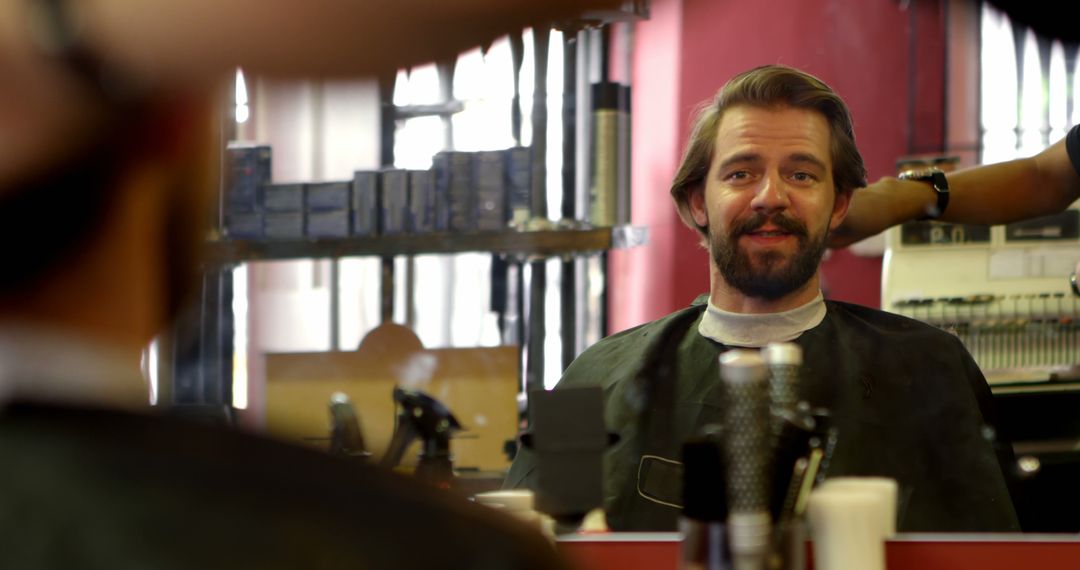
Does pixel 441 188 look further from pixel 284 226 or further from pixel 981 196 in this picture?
pixel 981 196

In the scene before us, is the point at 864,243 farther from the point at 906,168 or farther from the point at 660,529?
the point at 660,529

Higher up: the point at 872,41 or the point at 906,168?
the point at 872,41

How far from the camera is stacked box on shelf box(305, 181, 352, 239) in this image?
1.71 metres

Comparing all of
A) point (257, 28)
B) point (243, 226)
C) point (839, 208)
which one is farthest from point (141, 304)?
point (839, 208)

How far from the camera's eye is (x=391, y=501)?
0.45 metres

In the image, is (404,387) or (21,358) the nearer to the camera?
(21,358)

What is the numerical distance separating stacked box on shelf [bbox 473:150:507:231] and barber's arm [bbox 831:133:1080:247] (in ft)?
1.63

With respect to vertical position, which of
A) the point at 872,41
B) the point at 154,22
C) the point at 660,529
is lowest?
the point at 660,529

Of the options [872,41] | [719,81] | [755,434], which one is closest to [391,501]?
[755,434]

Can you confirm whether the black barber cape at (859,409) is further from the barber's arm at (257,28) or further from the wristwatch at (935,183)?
the barber's arm at (257,28)

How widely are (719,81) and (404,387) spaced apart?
0.65 meters

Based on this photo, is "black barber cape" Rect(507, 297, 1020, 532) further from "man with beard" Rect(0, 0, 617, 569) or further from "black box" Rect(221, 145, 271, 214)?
"man with beard" Rect(0, 0, 617, 569)

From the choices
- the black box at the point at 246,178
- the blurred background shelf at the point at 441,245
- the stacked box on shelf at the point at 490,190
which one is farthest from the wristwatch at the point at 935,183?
the black box at the point at 246,178

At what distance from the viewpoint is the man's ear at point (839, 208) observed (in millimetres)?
1601
